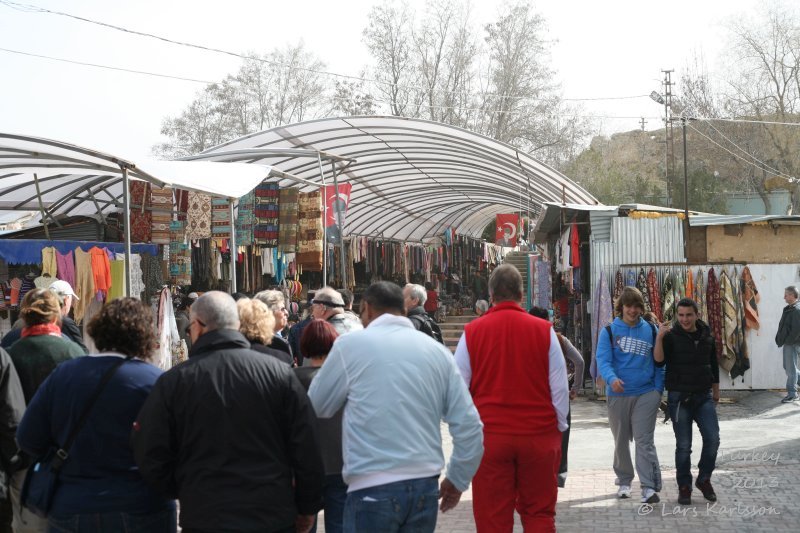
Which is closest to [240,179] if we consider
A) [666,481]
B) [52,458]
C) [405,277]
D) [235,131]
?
[666,481]

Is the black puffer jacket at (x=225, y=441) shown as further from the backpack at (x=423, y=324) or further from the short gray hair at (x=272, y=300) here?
the backpack at (x=423, y=324)

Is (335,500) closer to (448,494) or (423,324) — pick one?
(448,494)

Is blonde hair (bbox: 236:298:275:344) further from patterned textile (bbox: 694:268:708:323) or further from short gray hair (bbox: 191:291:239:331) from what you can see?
patterned textile (bbox: 694:268:708:323)

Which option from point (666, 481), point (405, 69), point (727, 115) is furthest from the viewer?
point (727, 115)

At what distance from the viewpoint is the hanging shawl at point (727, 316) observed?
546 inches

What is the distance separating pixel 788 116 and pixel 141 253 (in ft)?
119

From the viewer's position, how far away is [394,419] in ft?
12.8

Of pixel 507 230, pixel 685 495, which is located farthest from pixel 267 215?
pixel 507 230

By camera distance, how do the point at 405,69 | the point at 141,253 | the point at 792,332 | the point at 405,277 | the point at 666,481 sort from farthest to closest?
1. the point at 405,69
2. the point at 405,277
3. the point at 792,332
4. the point at 141,253
5. the point at 666,481

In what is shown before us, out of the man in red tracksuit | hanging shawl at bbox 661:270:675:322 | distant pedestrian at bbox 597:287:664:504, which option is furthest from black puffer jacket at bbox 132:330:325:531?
hanging shawl at bbox 661:270:675:322

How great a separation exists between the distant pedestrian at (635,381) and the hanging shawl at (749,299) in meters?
7.05

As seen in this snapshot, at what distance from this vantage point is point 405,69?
39.2 meters

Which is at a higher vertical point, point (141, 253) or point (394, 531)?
point (141, 253)

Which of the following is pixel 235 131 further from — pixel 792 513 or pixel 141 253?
pixel 792 513
